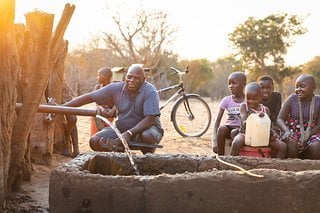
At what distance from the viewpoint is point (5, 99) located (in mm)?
3117

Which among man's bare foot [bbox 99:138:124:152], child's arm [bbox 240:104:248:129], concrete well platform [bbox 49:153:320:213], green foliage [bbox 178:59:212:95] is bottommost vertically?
concrete well platform [bbox 49:153:320:213]

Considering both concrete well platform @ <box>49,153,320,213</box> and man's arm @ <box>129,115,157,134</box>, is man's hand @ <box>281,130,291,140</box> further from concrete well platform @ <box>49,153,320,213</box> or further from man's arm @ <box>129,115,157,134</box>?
concrete well platform @ <box>49,153,320,213</box>

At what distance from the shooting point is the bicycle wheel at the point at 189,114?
8953 mm

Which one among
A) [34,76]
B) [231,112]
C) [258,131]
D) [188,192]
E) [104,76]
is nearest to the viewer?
[188,192]

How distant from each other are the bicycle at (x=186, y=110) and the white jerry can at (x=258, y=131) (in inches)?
165

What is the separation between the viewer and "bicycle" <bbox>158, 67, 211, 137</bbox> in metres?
8.87

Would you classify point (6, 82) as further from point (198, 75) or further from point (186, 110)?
point (198, 75)

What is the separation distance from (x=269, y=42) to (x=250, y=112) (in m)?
24.4

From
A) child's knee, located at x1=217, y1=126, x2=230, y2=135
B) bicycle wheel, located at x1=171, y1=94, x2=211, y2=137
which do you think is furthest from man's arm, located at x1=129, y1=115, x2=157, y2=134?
bicycle wheel, located at x1=171, y1=94, x2=211, y2=137

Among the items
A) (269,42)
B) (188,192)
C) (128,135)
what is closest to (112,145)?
(128,135)

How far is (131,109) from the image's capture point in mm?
4797

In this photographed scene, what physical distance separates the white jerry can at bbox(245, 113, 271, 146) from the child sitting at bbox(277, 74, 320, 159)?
0.85ft

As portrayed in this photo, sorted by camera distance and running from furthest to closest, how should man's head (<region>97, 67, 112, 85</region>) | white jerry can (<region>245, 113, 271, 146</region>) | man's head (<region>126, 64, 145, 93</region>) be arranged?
man's head (<region>97, 67, 112, 85</region>), man's head (<region>126, 64, 145, 93</region>), white jerry can (<region>245, 113, 271, 146</region>)

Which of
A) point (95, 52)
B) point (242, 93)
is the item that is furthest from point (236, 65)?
point (242, 93)
